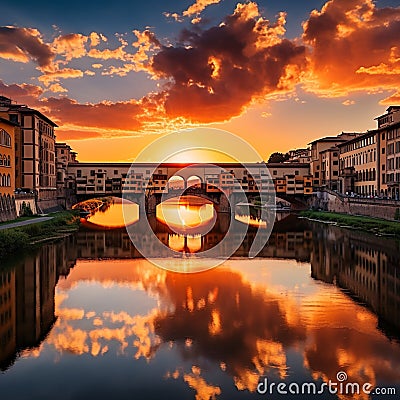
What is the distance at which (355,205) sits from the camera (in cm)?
4678

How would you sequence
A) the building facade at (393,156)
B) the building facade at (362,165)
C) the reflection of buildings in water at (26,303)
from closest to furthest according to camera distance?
the reflection of buildings in water at (26,303) → the building facade at (393,156) → the building facade at (362,165)

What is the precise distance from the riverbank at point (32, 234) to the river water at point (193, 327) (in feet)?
3.51

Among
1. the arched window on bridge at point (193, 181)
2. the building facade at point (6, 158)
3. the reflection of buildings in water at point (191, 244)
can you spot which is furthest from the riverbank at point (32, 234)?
the arched window on bridge at point (193, 181)

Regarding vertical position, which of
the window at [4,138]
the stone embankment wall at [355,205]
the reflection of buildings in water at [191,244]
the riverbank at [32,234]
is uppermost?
the window at [4,138]

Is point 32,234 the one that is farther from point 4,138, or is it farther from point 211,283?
point 211,283

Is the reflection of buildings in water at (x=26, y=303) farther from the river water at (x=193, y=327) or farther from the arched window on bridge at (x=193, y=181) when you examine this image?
the arched window on bridge at (x=193, y=181)

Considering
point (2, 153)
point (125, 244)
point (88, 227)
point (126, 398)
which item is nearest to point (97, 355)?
point (126, 398)

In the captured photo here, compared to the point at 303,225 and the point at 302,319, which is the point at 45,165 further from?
the point at 302,319

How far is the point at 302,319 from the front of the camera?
14.8 metres

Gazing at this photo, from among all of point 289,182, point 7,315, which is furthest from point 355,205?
point 7,315

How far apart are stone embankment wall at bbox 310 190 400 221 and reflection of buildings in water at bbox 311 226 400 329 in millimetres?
3994

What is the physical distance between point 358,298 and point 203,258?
11.0 meters

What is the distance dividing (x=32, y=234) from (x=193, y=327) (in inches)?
793

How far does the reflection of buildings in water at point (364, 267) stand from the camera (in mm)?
17219
